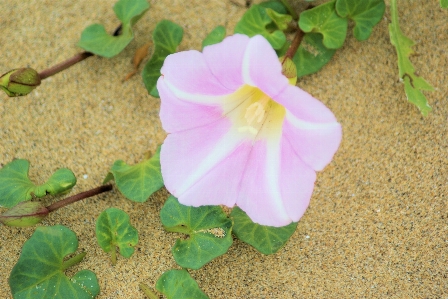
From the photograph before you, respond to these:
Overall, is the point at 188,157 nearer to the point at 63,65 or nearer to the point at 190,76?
the point at 190,76

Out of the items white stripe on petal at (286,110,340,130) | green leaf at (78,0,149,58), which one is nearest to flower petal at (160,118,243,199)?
white stripe on petal at (286,110,340,130)

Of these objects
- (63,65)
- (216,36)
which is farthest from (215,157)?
(63,65)

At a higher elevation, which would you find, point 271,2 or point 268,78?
point 268,78

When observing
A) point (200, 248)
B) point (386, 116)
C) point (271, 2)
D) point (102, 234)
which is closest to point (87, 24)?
point (271, 2)

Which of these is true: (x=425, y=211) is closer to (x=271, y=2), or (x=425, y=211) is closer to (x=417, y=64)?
(x=417, y=64)

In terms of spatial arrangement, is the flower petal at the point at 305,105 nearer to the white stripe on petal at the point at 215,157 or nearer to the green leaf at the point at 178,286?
the white stripe on petal at the point at 215,157

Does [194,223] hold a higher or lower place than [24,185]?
lower
